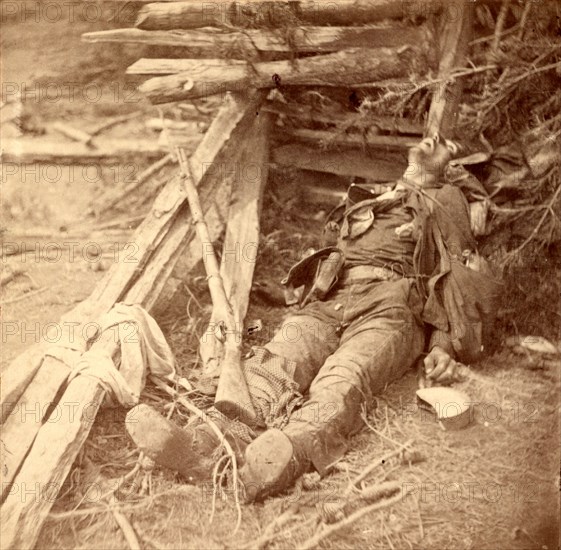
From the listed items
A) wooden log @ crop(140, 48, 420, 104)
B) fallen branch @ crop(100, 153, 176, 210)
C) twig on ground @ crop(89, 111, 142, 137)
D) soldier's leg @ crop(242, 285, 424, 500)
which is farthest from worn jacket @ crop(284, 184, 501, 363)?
twig on ground @ crop(89, 111, 142, 137)

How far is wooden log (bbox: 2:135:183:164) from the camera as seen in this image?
331 centimetres

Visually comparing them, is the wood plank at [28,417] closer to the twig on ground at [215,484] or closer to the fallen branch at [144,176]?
the twig on ground at [215,484]

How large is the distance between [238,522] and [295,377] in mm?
632

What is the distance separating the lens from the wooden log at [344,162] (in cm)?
321

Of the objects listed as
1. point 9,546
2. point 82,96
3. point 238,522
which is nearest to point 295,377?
point 238,522

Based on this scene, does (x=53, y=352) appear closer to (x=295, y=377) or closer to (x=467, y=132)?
(x=295, y=377)

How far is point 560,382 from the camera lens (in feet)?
7.64

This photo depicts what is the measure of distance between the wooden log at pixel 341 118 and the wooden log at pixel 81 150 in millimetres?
531

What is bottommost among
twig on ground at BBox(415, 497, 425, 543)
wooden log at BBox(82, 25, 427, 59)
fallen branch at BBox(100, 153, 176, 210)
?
twig on ground at BBox(415, 497, 425, 543)

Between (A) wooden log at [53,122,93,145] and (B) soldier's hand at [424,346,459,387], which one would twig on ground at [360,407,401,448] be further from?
(A) wooden log at [53,122,93,145]

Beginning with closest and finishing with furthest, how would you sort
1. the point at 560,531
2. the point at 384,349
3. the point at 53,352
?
the point at 560,531
the point at 53,352
the point at 384,349

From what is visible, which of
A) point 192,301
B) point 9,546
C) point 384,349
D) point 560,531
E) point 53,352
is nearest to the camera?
point 9,546

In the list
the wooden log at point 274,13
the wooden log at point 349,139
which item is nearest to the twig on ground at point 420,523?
the wooden log at point 349,139

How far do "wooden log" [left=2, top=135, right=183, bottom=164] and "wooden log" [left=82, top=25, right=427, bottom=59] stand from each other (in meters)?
0.54
